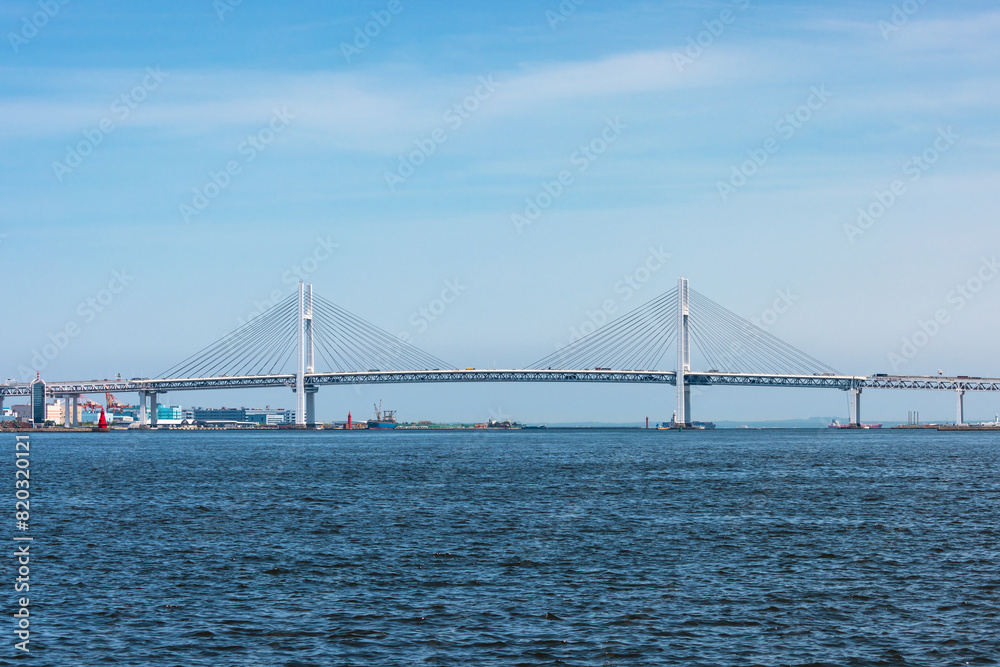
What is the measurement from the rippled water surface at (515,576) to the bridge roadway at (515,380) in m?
89.3

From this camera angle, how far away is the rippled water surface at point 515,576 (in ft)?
49.4

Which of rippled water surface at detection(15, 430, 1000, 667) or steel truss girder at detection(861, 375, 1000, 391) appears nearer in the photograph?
rippled water surface at detection(15, 430, 1000, 667)

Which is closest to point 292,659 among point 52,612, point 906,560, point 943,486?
point 52,612

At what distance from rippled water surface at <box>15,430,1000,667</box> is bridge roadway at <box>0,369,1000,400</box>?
8931 cm

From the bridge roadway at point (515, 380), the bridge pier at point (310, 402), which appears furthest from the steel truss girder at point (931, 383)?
the bridge pier at point (310, 402)

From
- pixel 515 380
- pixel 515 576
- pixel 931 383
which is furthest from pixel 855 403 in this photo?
pixel 515 576

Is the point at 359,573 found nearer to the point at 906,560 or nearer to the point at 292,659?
the point at 292,659

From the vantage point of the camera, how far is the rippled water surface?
15.0 metres

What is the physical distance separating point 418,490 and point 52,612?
22.9 meters

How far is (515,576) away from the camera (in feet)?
65.7

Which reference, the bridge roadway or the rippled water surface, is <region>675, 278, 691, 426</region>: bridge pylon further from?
the rippled water surface

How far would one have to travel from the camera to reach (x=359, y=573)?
2041cm

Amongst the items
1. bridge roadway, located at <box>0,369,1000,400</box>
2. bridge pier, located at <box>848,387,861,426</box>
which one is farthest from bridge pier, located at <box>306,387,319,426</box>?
bridge pier, located at <box>848,387,861,426</box>

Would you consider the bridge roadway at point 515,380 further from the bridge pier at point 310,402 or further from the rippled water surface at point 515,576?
the rippled water surface at point 515,576
